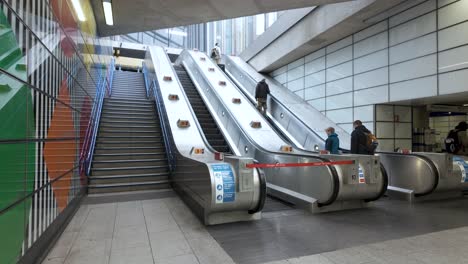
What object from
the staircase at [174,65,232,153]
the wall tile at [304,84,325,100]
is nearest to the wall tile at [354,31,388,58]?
the wall tile at [304,84,325,100]

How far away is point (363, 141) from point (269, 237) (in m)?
4.00

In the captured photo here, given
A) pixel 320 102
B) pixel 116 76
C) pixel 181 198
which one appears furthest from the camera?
pixel 116 76

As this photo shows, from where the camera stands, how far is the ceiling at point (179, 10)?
26.7 ft

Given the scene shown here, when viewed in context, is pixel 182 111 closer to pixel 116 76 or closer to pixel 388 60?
pixel 388 60

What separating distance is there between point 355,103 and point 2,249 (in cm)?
1010

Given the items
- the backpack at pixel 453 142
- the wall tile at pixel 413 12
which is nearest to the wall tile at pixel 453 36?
the wall tile at pixel 413 12

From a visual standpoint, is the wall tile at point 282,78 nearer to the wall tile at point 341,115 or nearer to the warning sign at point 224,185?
the wall tile at point 341,115

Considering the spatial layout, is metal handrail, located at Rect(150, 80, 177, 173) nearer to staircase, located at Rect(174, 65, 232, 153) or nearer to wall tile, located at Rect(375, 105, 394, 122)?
staircase, located at Rect(174, 65, 232, 153)

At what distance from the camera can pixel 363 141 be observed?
6.47 metres

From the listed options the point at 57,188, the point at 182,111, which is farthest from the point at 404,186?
the point at 57,188

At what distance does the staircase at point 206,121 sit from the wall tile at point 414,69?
5.72m

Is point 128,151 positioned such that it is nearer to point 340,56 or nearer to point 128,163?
point 128,163

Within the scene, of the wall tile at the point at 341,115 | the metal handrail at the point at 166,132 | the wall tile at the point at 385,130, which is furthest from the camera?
the wall tile at the point at 341,115

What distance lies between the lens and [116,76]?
46.5 ft
